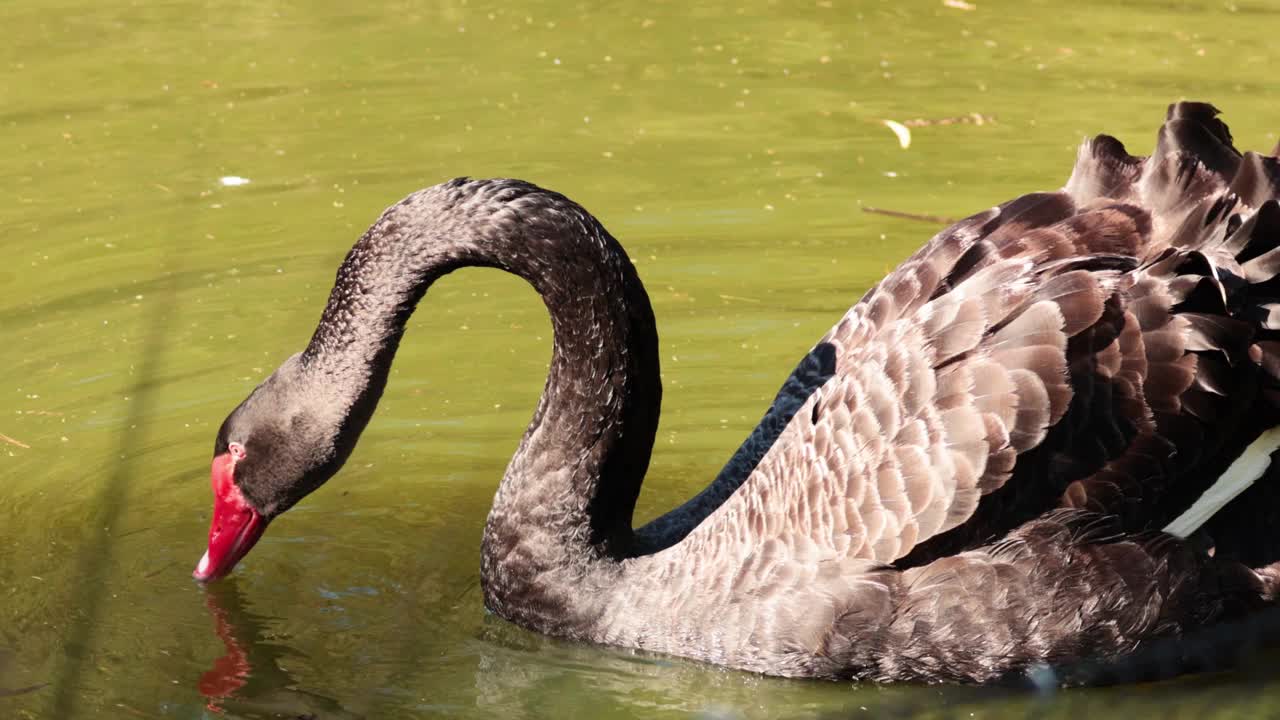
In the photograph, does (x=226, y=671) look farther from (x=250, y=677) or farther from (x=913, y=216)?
(x=913, y=216)

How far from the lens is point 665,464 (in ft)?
20.3

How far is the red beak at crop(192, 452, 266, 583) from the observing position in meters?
5.05

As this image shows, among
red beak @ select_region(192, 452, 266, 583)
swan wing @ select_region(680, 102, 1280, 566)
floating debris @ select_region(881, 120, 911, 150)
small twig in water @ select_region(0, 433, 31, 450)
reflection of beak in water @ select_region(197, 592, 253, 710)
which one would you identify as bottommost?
small twig in water @ select_region(0, 433, 31, 450)

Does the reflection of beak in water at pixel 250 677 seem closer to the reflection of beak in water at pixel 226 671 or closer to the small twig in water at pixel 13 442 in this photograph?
the reflection of beak in water at pixel 226 671

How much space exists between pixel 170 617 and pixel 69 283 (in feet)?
9.22

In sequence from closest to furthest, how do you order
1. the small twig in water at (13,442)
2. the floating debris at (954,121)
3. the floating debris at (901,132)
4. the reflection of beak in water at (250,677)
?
the reflection of beak in water at (250,677) → the small twig in water at (13,442) → the floating debris at (901,132) → the floating debris at (954,121)

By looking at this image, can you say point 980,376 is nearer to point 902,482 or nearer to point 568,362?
point 902,482

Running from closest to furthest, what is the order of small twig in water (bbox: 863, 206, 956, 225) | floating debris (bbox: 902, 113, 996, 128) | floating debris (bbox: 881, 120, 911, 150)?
1. small twig in water (bbox: 863, 206, 956, 225)
2. floating debris (bbox: 881, 120, 911, 150)
3. floating debris (bbox: 902, 113, 996, 128)

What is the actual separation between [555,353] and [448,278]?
2652 mm

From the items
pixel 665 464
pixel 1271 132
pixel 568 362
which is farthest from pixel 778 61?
pixel 568 362

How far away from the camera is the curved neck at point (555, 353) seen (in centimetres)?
488

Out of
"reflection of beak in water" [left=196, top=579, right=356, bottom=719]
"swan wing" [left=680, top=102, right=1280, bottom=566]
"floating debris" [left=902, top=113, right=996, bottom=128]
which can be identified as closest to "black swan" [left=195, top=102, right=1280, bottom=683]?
"swan wing" [left=680, top=102, right=1280, bottom=566]

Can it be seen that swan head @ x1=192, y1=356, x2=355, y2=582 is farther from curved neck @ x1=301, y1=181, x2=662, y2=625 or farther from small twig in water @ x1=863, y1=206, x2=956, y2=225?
small twig in water @ x1=863, y1=206, x2=956, y2=225

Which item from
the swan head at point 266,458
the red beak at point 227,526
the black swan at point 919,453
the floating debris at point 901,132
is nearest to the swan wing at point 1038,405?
the black swan at point 919,453
